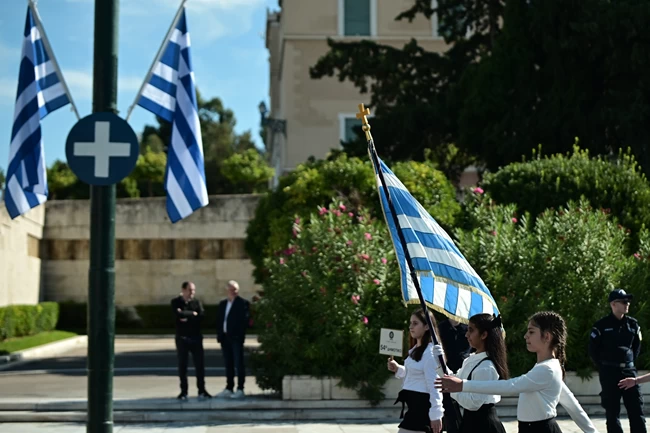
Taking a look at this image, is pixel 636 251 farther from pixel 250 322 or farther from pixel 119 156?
pixel 119 156

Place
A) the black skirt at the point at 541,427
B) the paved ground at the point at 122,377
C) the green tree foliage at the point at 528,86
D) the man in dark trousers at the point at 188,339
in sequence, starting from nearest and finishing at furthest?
the black skirt at the point at 541,427
the man in dark trousers at the point at 188,339
the paved ground at the point at 122,377
the green tree foliage at the point at 528,86

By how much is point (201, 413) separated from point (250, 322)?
6.31 ft

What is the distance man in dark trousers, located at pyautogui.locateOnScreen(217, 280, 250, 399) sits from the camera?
50.2 feet

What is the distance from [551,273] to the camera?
15.1m

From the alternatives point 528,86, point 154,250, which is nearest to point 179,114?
→ point 528,86

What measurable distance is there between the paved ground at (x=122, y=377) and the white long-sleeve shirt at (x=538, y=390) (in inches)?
405

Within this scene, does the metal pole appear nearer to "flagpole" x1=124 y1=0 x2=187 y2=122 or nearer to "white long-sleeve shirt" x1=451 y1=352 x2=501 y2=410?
"flagpole" x1=124 y1=0 x2=187 y2=122

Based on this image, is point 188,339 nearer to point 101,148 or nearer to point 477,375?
point 101,148

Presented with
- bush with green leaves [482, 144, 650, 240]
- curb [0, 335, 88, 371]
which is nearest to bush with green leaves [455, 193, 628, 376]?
bush with green leaves [482, 144, 650, 240]

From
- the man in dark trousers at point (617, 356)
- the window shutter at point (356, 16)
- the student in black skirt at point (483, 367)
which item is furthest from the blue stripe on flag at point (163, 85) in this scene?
the window shutter at point (356, 16)

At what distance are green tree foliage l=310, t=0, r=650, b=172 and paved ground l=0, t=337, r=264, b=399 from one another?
8.35 metres

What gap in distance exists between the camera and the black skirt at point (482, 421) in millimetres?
6609

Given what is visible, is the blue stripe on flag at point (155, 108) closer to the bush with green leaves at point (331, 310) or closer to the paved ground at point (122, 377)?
the bush with green leaves at point (331, 310)

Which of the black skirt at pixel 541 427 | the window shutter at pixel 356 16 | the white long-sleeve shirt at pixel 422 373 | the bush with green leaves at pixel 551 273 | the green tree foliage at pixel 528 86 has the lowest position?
the black skirt at pixel 541 427
